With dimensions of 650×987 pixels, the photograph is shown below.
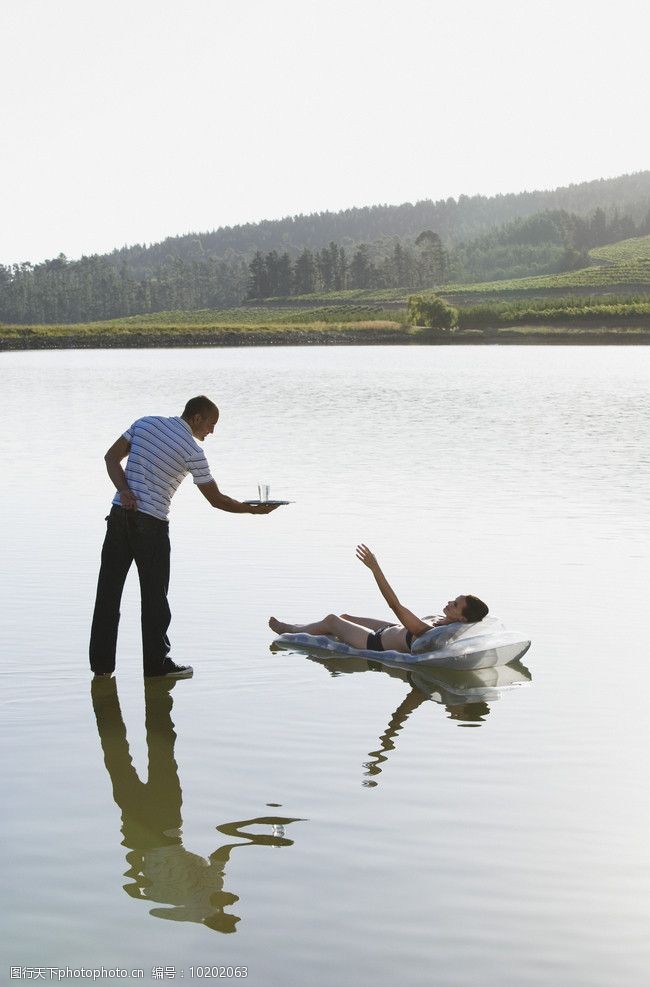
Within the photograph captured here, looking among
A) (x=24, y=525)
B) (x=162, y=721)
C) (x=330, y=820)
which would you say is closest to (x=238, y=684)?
(x=162, y=721)

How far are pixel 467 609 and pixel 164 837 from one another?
4180mm

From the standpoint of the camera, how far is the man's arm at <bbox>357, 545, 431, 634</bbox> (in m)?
9.96

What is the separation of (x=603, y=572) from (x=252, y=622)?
412cm

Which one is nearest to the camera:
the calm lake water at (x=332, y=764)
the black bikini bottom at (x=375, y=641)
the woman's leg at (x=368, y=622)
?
the calm lake water at (x=332, y=764)

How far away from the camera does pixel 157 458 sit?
30.5 feet

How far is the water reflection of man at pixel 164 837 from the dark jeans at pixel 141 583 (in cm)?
98

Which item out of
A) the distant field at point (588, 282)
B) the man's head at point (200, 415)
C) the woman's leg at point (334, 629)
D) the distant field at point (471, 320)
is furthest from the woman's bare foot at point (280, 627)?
the distant field at point (588, 282)

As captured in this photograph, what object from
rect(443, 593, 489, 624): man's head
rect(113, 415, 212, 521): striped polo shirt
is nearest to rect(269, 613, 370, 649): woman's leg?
rect(443, 593, 489, 624): man's head

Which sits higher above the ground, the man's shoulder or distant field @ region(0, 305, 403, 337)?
distant field @ region(0, 305, 403, 337)

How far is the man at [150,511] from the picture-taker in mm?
9281

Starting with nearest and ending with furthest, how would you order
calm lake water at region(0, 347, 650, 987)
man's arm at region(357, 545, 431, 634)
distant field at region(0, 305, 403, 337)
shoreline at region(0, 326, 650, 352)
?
calm lake water at region(0, 347, 650, 987) < man's arm at region(357, 545, 431, 634) < shoreline at region(0, 326, 650, 352) < distant field at region(0, 305, 403, 337)

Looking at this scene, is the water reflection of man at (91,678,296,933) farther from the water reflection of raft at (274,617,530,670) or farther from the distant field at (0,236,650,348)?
the distant field at (0,236,650,348)

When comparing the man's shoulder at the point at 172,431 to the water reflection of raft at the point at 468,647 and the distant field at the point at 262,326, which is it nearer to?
the water reflection of raft at the point at 468,647

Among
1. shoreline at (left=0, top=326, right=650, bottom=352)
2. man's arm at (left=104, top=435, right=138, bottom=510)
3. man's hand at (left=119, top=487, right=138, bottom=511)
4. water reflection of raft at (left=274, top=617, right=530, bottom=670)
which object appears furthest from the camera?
shoreline at (left=0, top=326, right=650, bottom=352)
